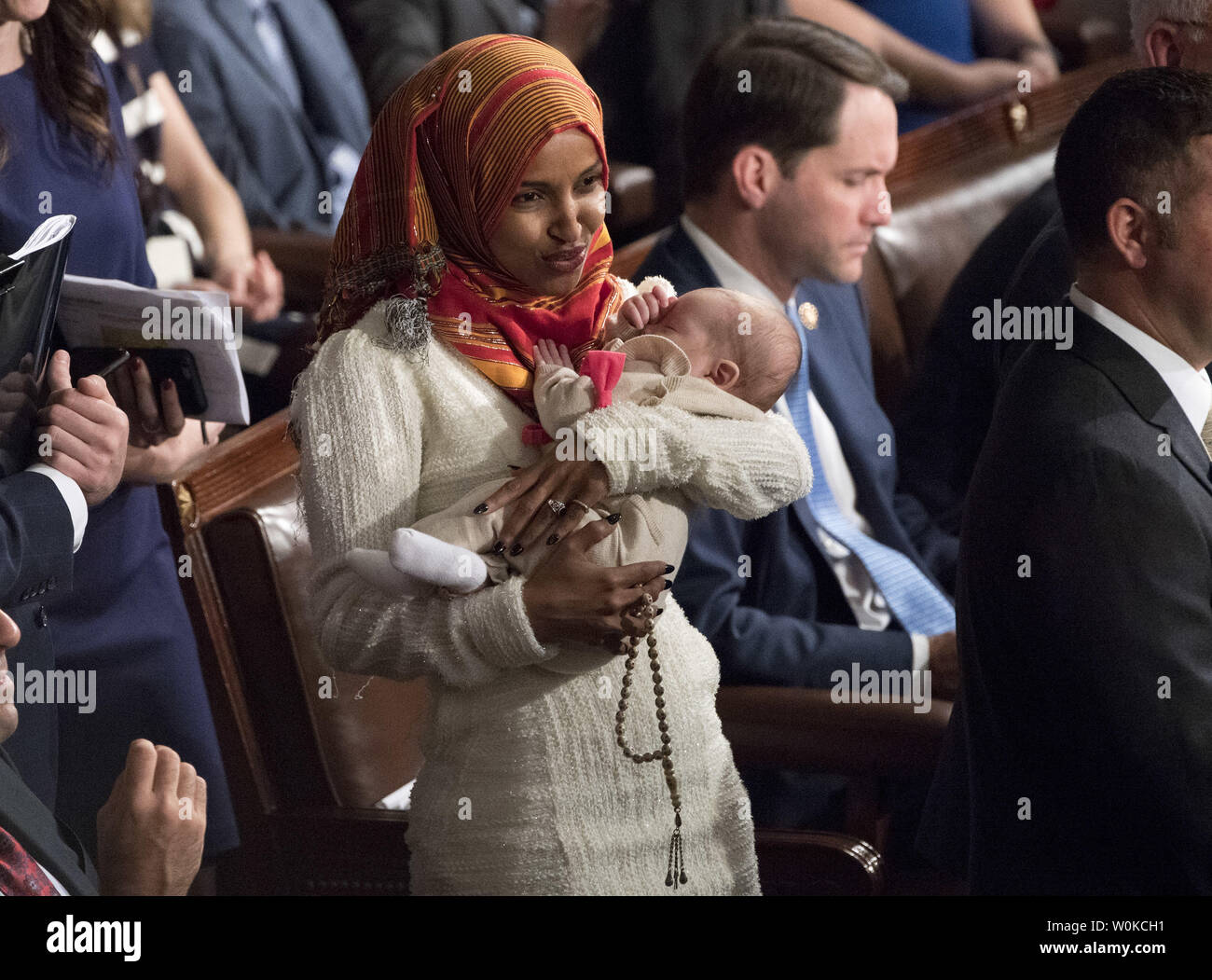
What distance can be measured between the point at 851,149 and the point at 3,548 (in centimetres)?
162

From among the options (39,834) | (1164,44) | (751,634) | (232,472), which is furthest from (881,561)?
(39,834)

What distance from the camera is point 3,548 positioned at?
1.88m

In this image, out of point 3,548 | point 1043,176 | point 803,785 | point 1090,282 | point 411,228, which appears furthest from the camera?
point 1043,176

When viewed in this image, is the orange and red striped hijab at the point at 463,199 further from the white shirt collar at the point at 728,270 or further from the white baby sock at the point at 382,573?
the white shirt collar at the point at 728,270

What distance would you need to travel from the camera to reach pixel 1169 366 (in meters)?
1.98

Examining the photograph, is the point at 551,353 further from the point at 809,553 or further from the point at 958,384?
the point at 958,384

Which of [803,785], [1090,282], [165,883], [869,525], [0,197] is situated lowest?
[803,785]

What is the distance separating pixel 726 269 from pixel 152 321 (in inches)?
43.0

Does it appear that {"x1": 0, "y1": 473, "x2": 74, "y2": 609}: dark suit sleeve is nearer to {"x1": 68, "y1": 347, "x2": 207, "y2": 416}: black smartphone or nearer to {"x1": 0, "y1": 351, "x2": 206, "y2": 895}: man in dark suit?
{"x1": 0, "y1": 351, "x2": 206, "y2": 895}: man in dark suit

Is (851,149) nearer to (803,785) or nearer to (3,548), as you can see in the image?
(803,785)

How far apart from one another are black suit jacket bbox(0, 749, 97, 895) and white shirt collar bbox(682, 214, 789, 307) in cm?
144

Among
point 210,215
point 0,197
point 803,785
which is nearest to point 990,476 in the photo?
point 803,785

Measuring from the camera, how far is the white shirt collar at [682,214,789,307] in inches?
111

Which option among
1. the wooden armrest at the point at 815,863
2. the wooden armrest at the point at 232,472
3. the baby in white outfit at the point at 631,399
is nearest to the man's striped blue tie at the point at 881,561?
the wooden armrest at the point at 815,863
